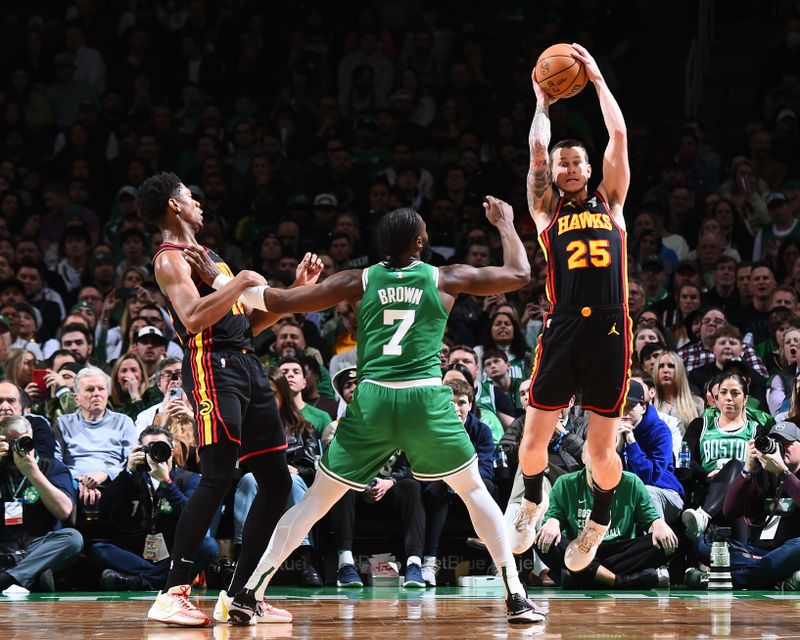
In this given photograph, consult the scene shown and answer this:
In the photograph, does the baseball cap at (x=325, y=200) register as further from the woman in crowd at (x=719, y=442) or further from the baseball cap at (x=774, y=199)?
the woman in crowd at (x=719, y=442)

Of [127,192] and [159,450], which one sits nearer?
[159,450]

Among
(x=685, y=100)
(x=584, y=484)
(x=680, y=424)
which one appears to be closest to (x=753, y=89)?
(x=685, y=100)

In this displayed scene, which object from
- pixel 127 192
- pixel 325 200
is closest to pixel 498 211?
pixel 325 200

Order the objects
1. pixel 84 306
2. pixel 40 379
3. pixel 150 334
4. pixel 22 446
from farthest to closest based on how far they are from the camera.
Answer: pixel 84 306 → pixel 150 334 → pixel 40 379 → pixel 22 446

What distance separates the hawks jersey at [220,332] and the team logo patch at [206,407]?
302 mm

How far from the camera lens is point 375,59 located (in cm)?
1600

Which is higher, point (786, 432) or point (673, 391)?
point (673, 391)

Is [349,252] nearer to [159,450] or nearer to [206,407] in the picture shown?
[159,450]

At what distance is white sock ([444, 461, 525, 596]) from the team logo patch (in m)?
1.25

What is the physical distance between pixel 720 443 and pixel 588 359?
3.40 metres

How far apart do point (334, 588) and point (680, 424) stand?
9.89 ft

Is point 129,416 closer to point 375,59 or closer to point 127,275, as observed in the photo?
point 127,275

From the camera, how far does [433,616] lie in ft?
23.3

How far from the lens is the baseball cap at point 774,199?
1299 centimetres
